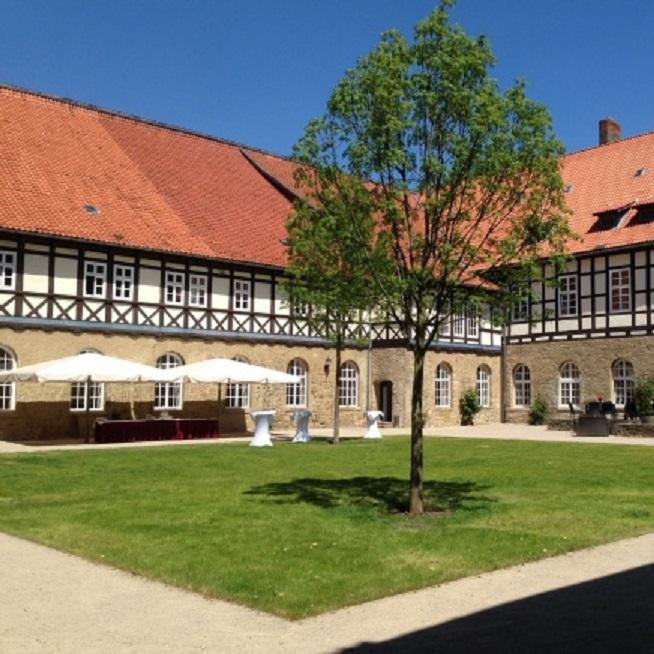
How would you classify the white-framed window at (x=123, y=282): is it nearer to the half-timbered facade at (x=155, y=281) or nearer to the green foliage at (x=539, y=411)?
the half-timbered facade at (x=155, y=281)

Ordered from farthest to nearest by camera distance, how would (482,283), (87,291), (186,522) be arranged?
(87,291), (482,283), (186,522)

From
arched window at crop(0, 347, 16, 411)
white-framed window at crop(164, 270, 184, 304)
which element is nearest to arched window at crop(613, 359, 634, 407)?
white-framed window at crop(164, 270, 184, 304)

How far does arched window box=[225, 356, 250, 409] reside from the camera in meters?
28.5

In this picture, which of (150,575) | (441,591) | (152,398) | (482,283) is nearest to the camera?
(441,591)

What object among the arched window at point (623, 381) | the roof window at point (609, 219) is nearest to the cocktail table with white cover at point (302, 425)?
the arched window at point (623, 381)

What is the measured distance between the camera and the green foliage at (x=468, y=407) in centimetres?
3384

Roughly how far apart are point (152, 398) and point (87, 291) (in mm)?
3983

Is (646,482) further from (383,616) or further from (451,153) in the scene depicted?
(383,616)

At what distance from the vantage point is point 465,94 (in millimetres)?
9766

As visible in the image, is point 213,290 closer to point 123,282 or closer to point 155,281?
point 155,281

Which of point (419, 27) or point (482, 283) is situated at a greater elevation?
point (419, 27)

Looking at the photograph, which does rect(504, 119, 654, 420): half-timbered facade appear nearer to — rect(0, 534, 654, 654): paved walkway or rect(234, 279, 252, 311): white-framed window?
rect(234, 279, 252, 311): white-framed window

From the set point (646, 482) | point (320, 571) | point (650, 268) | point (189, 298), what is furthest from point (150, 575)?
point (650, 268)

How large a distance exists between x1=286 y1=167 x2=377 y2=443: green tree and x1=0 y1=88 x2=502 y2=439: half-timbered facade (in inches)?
369
